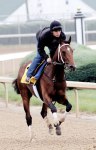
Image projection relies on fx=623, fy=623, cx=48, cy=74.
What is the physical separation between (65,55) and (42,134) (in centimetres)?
226

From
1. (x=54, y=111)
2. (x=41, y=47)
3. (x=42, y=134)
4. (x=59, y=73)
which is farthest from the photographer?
(x=42, y=134)

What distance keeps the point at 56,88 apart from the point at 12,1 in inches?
1821

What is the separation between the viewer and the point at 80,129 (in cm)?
1157

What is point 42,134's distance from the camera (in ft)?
36.7

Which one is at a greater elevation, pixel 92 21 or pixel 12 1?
pixel 92 21

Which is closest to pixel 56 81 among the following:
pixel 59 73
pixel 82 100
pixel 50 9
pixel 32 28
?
pixel 59 73

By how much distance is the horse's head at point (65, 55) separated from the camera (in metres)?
9.27

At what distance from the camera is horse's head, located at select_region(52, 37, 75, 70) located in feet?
30.4

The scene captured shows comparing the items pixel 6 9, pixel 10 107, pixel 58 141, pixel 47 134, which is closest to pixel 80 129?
pixel 47 134

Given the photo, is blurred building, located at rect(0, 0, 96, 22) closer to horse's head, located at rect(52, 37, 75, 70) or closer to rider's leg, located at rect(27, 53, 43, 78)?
rider's leg, located at rect(27, 53, 43, 78)

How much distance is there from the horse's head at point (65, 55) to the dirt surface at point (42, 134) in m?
1.27

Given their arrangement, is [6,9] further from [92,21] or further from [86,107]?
[86,107]

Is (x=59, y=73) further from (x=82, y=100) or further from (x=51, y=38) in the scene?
(x=82, y=100)

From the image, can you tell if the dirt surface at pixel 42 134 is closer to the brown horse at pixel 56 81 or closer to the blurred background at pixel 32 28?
the brown horse at pixel 56 81
